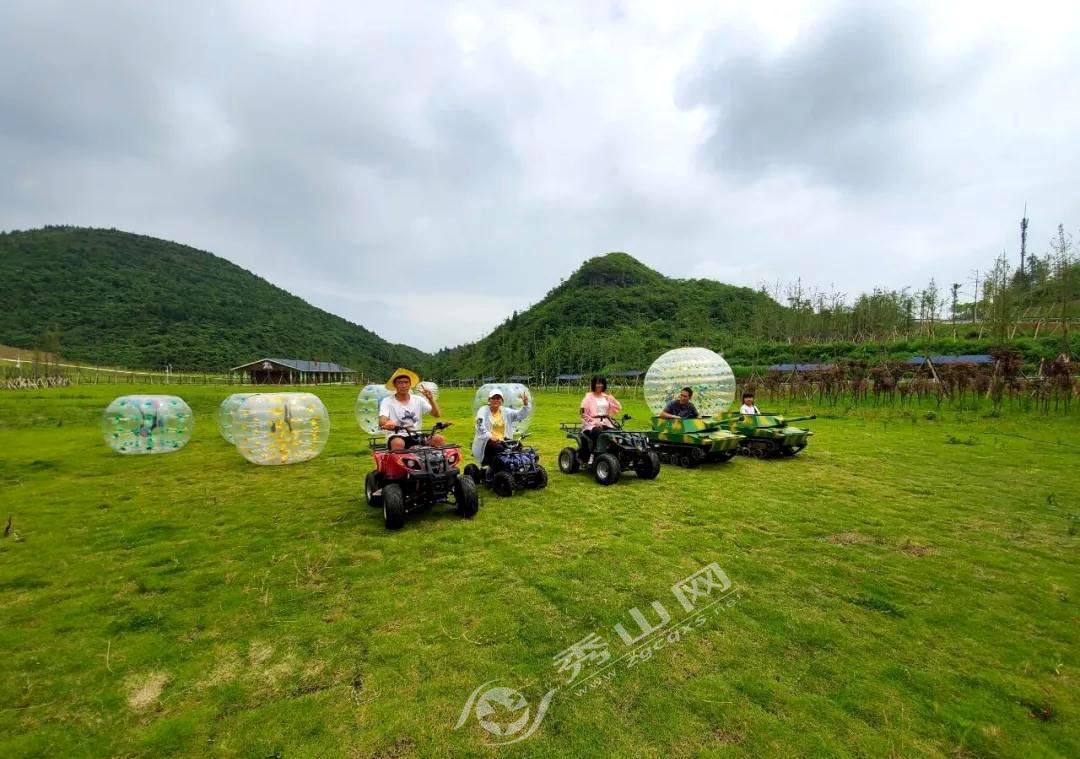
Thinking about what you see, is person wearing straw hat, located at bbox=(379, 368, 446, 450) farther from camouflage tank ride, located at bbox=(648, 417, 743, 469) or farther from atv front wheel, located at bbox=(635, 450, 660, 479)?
camouflage tank ride, located at bbox=(648, 417, 743, 469)

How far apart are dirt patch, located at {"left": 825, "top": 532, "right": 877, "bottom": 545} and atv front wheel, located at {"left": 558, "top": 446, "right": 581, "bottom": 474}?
4.47m

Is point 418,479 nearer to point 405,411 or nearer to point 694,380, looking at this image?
point 405,411

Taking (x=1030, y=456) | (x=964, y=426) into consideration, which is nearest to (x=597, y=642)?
(x=1030, y=456)

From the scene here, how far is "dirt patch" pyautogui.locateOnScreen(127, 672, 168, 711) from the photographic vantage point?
2.81m

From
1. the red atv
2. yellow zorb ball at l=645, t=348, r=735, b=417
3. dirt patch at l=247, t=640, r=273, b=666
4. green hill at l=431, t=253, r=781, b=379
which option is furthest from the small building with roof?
dirt patch at l=247, t=640, r=273, b=666

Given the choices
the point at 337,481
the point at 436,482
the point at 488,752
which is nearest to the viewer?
the point at 488,752

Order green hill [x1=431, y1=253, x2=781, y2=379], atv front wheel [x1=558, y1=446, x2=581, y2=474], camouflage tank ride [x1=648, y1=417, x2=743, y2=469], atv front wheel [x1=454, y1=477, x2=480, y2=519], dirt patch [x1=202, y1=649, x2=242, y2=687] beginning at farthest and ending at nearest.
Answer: green hill [x1=431, y1=253, x2=781, y2=379]
camouflage tank ride [x1=648, y1=417, x2=743, y2=469]
atv front wheel [x1=558, y1=446, x2=581, y2=474]
atv front wheel [x1=454, y1=477, x2=480, y2=519]
dirt patch [x1=202, y1=649, x2=242, y2=687]

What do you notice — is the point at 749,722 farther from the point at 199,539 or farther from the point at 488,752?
the point at 199,539

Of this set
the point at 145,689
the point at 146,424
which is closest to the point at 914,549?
the point at 145,689

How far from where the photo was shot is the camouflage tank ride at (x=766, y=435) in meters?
10.6

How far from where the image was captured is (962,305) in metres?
49.4

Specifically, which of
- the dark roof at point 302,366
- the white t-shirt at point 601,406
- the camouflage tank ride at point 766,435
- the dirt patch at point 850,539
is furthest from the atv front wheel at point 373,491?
the dark roof at point 302,366

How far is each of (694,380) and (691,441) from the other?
343 cm

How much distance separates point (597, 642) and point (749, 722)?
1.08 m
